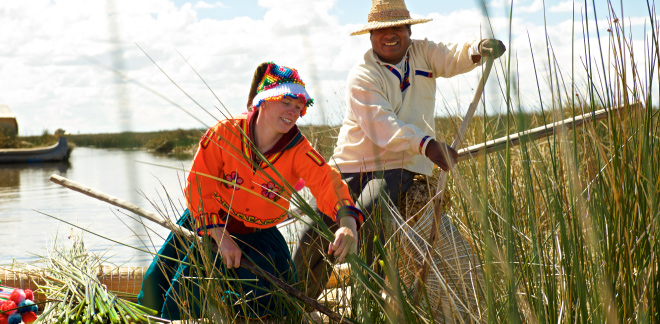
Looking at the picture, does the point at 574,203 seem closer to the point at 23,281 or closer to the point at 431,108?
the point at 431,108

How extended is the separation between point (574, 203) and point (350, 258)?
0.41 m

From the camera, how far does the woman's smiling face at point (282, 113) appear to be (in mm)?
2252

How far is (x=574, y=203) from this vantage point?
114 cm

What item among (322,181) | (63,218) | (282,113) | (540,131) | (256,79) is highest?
(256,79)

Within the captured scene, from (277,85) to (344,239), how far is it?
727 mm

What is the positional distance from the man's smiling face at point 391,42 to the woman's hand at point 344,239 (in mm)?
1088

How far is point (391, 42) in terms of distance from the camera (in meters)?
2.82

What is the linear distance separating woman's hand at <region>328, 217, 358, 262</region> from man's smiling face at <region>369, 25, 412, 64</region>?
42.8 inches

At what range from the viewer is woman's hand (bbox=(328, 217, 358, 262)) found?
5.27 ft

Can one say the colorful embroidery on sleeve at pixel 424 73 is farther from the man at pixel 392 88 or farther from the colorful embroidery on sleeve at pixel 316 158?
the colorful embroidery on sleeve at pixel 316 158

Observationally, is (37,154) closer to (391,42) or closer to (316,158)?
(391,42)

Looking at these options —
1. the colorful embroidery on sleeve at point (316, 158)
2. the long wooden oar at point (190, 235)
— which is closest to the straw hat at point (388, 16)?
the colorful embroidery on sleeve at point (316, 158)

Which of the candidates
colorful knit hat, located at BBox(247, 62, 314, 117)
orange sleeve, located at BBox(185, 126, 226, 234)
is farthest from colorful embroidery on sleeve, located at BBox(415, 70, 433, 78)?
orange sleeve, located at BBox(185, 126, 226, 234)

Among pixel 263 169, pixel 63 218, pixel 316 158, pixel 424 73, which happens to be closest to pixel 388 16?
pixel 424 73
